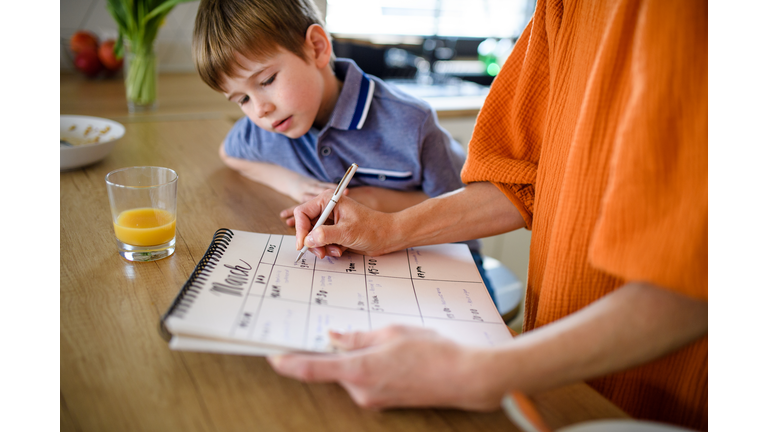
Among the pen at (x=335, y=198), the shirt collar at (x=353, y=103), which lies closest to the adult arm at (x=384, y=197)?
the shirt collar at (x=353, y=103)

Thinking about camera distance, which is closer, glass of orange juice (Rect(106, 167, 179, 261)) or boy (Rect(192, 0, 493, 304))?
glass of orange juice (Rect(106, 167, 179, 261))

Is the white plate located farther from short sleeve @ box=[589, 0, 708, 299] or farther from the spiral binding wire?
the spiral binding wire

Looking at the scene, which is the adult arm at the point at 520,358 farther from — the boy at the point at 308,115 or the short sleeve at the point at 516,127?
the boy at the point at 308,115

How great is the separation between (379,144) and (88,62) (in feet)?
4.30

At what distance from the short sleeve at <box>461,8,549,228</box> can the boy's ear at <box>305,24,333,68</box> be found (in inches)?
18.3

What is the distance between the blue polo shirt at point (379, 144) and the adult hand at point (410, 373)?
0.67 metres

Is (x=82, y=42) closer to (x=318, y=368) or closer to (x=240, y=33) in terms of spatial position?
(x=240, y=33)

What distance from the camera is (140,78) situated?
59.7 inches

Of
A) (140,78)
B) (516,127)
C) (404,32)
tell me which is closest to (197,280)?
(516,127)

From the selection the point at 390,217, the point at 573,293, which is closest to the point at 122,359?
the point at 390,217

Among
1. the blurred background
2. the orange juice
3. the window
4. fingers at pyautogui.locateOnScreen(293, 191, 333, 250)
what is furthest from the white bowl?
the window

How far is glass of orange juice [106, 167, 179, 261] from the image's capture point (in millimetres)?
695

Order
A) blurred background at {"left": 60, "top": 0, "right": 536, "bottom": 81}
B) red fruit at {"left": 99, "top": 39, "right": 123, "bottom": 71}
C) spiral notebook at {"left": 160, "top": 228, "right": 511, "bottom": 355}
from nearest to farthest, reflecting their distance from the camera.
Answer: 1. spiral notebook at {"left": 160, "top": 228, "right": 511, "bottom": 355}
2. red fruit at {"left": 99, "top": 39, "right": 123, "bottom": 71}
3. blurred background at {"left": 60, "top": 0, "right": 536, "bottom": 81}

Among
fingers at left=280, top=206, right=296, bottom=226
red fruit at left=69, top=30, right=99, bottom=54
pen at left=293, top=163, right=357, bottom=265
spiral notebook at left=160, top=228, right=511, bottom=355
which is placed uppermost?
red fruit at left=69, top=30, right=99, bottom=54
